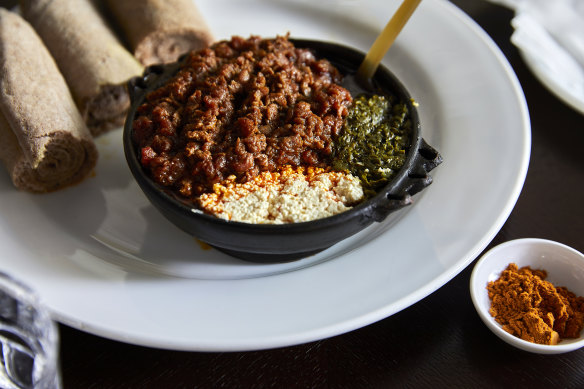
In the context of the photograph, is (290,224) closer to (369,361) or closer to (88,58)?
(369,361)

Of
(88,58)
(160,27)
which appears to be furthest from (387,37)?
(88,58)

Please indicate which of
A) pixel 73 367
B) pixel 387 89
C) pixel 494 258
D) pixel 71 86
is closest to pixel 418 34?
pixel 387 89

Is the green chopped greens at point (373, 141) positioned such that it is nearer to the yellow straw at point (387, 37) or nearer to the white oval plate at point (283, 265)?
the yellow straw at point (387, 37)

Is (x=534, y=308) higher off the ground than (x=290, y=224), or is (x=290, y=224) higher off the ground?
(x=290, y=224)

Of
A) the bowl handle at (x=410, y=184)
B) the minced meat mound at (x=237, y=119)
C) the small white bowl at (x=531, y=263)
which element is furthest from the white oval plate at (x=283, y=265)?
the minced meat mound at (x=237, y=119)

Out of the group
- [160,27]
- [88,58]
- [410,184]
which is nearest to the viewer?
[410,184]

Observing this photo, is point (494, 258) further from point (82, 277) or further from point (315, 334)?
point (82, 277)
